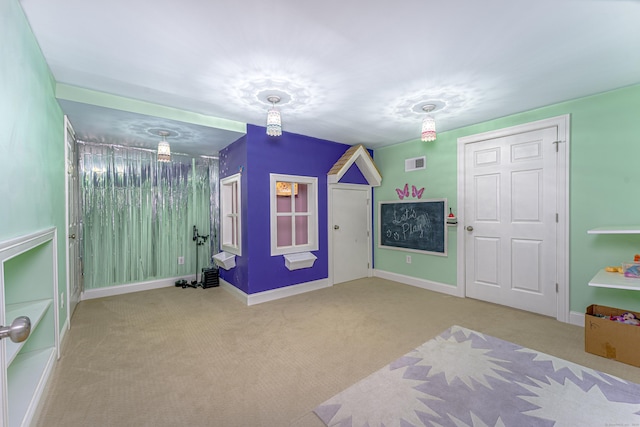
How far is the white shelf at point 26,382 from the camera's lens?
146 centimetres

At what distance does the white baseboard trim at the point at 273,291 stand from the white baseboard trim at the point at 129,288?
2.71ft

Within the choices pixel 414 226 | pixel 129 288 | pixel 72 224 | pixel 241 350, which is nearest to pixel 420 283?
pixel 414 226

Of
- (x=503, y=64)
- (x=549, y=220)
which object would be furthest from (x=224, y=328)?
(x=549, y=220)

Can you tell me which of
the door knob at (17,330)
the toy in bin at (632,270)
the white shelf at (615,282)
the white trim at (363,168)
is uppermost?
the white trim at (363,168)

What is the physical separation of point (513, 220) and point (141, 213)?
5.12 meters

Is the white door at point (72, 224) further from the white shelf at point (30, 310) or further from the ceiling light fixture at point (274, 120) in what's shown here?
the ceiling light fixture at point (274, 120)

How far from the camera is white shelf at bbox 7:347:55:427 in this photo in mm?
1456

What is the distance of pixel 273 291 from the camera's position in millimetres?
3715

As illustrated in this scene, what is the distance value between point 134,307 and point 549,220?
5030 mm

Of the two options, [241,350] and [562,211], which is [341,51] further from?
[562,211]

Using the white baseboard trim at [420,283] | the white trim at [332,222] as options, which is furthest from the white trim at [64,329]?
the white baseboard trim at [420,283]

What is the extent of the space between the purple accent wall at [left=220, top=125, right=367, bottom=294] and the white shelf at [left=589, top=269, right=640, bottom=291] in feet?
9.96

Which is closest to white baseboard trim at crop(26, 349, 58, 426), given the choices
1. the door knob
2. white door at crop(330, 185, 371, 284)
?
the door knob

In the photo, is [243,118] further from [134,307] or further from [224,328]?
[134,307]
